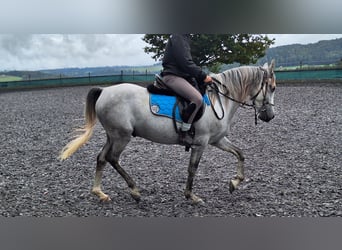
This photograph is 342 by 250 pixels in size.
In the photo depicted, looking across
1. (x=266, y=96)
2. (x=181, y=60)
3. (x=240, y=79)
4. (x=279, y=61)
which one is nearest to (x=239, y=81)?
(x=240, y=79)

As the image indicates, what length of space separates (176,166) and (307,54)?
150 cm

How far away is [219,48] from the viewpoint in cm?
267

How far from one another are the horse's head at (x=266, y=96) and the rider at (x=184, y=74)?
1.51ft

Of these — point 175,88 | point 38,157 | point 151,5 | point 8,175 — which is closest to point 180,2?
point 151,5

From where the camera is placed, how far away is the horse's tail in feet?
8.63

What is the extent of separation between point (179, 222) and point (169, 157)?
0.57 metres

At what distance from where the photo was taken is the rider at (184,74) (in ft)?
8.14

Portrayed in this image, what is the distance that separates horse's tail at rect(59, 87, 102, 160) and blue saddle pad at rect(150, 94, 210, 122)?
444 mm

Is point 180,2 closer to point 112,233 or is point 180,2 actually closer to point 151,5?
point 151,5

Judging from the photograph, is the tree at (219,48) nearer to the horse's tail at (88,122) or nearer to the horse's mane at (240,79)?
the horse's mane at (240,79)

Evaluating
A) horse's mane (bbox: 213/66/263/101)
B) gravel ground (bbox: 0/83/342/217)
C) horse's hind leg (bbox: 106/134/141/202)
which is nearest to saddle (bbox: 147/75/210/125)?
horse's mane (bbox: 213/66/263/101)

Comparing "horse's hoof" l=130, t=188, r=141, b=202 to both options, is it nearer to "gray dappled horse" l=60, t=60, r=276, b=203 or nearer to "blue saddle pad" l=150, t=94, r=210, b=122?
"gray dappled horse" l=60, t=60, r=276, b=203

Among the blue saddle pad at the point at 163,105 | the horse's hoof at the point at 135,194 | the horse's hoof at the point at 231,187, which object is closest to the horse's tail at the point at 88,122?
the blue saddle pad at the point at 163,105

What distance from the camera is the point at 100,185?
2.71 metres
